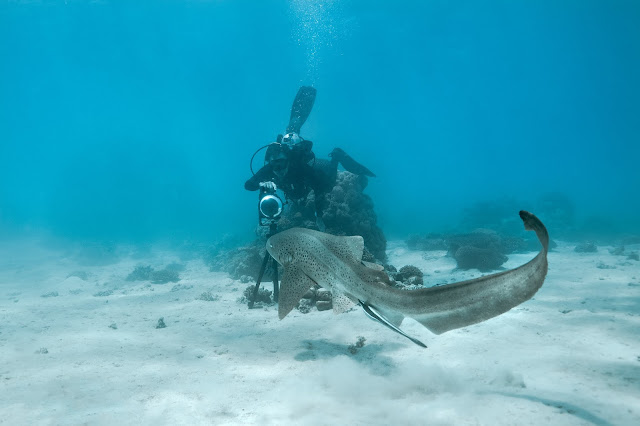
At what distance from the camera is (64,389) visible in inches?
165

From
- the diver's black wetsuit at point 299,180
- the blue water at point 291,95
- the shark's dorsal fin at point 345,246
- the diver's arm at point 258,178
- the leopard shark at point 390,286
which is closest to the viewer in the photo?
the leopard shark at point 390,286

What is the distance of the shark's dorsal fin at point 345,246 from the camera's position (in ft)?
9.57

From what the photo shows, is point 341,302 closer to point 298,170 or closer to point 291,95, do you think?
point 298,170

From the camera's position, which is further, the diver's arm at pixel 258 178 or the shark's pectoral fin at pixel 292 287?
the diver's arm at pixel 258 178

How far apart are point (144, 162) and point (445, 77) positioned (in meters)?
101

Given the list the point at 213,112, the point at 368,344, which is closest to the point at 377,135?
the point at 213,112

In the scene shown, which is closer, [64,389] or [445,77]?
[64,389]

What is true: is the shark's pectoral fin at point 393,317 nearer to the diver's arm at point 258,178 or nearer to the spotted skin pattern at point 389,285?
the spotted skin pattern at point 389,285

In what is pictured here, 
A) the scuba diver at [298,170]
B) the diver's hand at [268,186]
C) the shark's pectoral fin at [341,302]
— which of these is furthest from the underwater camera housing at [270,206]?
the shark's pectoral fin at [341,302]

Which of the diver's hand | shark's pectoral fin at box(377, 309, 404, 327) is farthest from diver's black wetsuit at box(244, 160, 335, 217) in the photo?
shark's pectoral fin at box(377, 309, 404, 327)

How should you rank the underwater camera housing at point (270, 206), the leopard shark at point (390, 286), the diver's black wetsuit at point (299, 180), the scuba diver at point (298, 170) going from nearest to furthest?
1. the leopard shark at point (390, 286)
2. the underwater camera housing at point (270, 206)
3. the scuba diver at point (298, 170)
4. the diver's black wetsuit at point (299, 180)

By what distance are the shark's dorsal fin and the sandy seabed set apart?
1792 millimetres

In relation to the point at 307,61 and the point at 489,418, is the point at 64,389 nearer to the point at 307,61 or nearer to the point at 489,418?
the point at 489,418

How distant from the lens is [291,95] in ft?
375
